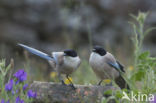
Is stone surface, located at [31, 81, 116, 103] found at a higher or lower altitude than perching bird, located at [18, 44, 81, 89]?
lower

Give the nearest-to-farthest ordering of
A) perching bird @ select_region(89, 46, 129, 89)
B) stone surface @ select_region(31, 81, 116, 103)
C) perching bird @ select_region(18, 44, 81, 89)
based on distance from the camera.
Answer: stone surface @ select_region(31, 81, 116, 103) → perching bird @ select_region(18, 44, 81, 89) → perching bird @ select_region(89, 46, 129, 89)

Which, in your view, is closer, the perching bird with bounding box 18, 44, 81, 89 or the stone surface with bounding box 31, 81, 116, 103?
the stone surface with bounding box 31, 81, 116, 103

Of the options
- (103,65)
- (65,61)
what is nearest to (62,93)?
(65,61)

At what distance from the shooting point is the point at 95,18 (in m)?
8.88

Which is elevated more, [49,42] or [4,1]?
[4,1]

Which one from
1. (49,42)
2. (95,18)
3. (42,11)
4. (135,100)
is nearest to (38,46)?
(49,42)

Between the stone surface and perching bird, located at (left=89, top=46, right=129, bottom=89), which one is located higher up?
perching bird, located at (left=89, top=46, right=129, bottom=89)

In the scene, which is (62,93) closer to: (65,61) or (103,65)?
(65,61)

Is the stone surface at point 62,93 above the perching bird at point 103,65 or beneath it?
beneath

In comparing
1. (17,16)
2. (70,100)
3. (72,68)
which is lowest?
(70,100)

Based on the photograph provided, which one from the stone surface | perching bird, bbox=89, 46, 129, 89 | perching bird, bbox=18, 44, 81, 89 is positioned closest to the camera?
the stone surface

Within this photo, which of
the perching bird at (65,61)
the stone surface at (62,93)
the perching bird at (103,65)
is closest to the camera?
the stone surface at (62,93)

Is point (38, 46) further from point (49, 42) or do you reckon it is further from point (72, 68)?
point (72, 68)

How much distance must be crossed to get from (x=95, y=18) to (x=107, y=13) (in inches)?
14.1
